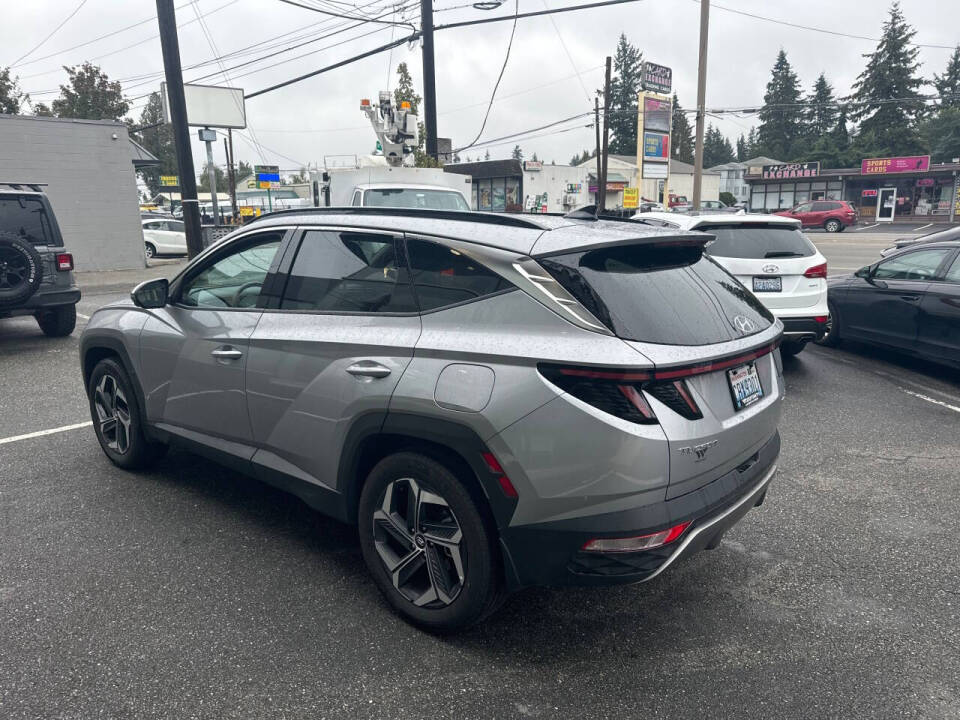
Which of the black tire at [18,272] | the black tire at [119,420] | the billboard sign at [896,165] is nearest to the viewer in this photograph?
the black tire at [119,420]

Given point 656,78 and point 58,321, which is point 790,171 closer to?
point 656,78

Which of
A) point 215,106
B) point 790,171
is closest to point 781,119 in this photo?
point 790,171

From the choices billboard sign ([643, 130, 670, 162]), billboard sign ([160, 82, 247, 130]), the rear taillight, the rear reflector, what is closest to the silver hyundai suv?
the rear reflector

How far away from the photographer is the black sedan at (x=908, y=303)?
711 cm

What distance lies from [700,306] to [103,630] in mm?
2828

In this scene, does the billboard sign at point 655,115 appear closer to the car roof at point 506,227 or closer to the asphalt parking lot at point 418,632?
the asphalt parking lot at point 418,632

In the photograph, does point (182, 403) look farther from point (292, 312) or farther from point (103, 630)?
point (103, 630)

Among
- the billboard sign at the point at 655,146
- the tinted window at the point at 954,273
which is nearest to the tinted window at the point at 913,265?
the tinted window at the point at 954,273

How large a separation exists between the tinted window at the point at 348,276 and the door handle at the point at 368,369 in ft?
0.81

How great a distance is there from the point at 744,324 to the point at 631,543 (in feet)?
3.79

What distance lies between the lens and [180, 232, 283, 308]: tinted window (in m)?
3.68

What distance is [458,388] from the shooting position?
8.71 feet

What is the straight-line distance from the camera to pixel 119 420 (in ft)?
15.3

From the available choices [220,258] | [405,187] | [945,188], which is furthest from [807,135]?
[220,258]
